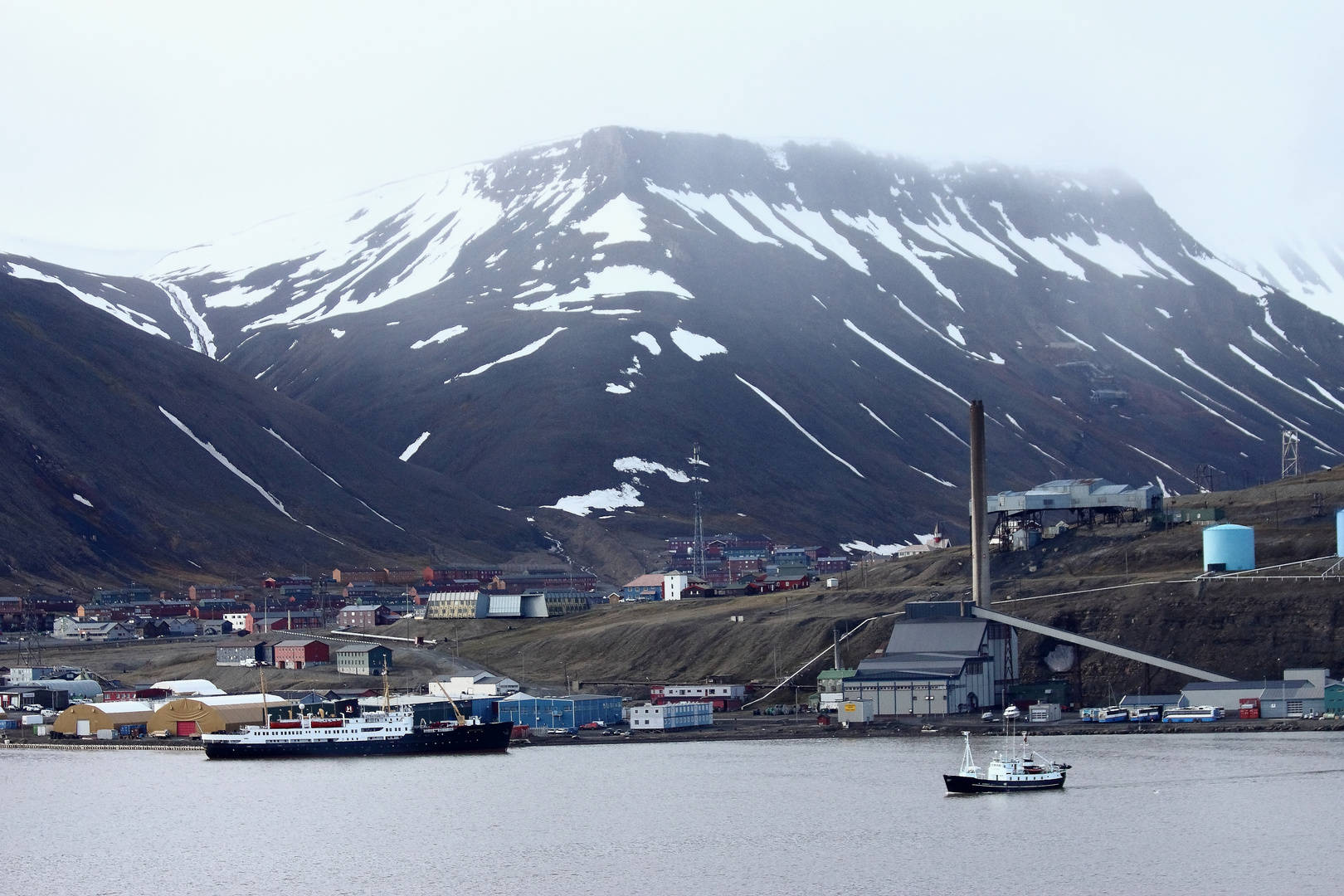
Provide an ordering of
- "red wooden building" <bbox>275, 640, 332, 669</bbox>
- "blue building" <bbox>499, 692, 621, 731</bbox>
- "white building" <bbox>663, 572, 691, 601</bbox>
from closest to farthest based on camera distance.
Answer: "blue building" <bbox>499, 692, 621, 731</bbox>, "red wooden building" <bbox>275, 640, 332, 669</bbox>, "white building" <bbox>663, 572, 691, 601</bbox>

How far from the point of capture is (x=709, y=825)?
5862cm

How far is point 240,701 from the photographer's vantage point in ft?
322

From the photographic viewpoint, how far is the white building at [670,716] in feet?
292

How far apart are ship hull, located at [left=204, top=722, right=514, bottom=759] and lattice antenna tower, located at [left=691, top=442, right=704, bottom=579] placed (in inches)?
2725

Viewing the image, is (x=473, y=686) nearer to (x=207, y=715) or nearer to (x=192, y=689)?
(x=207, y=715)

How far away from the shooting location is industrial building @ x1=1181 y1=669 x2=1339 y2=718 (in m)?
82.8

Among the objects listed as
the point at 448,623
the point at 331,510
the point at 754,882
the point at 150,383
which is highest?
the point at 150,383

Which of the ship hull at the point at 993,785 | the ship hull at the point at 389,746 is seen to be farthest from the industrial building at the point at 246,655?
the ship hull at the point at 993,785

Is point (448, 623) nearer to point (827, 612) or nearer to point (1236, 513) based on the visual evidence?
point (827, 612)

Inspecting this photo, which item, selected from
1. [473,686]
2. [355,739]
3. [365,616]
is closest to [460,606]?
[365,616]

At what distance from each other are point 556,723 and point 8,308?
119 metres

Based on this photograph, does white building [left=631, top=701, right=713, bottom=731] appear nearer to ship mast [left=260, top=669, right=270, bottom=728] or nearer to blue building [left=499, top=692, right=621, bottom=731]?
blue building [left=499, top=692, right=621, bottom=731]

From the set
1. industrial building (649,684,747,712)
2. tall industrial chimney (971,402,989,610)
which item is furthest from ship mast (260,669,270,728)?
tall industrial chimney (971,402,989,610)

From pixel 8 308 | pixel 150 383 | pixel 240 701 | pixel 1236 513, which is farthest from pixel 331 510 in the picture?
pixel 1236 513
